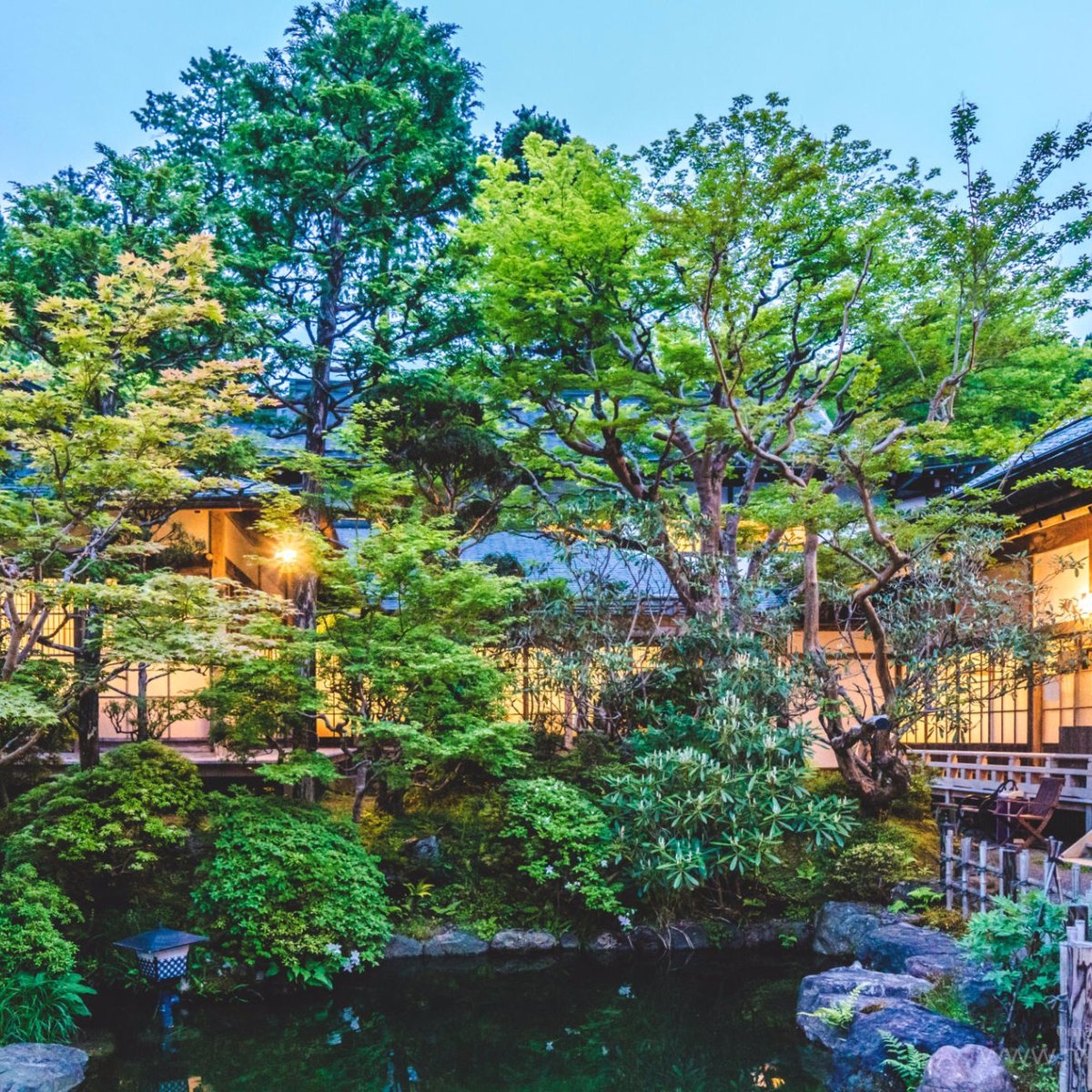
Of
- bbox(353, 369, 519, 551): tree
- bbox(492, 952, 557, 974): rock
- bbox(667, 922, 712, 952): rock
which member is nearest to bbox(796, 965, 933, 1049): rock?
bbox(667, 922, 712, 952): rock

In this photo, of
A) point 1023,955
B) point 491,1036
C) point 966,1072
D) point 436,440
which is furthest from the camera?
point 436,440

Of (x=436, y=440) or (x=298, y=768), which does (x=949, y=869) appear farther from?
(x=436, y=440)

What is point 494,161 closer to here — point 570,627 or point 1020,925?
point 570,627

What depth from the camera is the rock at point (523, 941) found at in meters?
9.95

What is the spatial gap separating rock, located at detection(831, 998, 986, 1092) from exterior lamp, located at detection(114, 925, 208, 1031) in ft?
17.9

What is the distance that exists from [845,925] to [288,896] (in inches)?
234

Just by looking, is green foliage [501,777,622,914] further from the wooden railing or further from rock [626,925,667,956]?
the wooden railing

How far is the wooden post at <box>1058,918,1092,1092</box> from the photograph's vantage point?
4.77m

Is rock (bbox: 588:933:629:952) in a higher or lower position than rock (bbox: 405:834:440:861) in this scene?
lower

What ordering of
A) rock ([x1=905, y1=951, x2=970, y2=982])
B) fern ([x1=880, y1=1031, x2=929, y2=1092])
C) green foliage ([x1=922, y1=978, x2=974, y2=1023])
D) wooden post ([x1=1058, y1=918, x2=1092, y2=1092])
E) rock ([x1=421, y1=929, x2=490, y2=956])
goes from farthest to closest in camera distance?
rock ([x1=421, y1=929, x2=490, y2=956]) → rock ([x1=905, y1=951, x2=970, y2=982]) → green foliage ([x1=922, y1=978, x2=974, y2=1023]) → fern ([x1=880, y1=1031, x2=929, y2=1092]) → wooden post ([x1=1058, y1=918, x2=1092, y2=1092])

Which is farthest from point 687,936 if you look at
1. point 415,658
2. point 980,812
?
point 415,658

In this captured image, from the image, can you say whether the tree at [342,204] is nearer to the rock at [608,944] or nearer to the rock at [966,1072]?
the rock at [608,944]

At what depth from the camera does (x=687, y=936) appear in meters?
10.2

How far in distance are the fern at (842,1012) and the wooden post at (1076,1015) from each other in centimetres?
213
